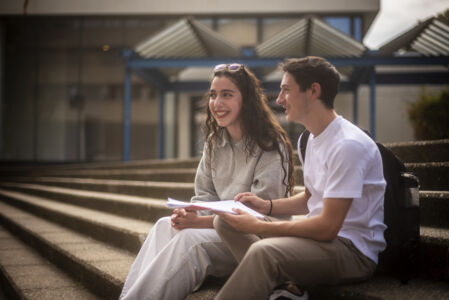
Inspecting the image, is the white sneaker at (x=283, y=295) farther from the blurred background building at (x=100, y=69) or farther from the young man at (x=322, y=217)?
the blurred background building at (x=100, y=69)

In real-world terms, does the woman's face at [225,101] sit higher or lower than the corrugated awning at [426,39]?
lower

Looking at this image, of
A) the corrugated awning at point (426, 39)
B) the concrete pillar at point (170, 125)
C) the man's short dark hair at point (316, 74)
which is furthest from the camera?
the concrete pillar at point (170, 125)

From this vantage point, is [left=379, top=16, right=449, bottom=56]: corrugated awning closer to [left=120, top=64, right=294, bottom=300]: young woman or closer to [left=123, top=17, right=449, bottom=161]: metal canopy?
[left=123, top=17, right=449, bottom=161]: metal canopy

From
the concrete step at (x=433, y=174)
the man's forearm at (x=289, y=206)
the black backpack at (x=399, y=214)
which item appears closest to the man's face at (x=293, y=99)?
the black backpack at (x=399, y=214)

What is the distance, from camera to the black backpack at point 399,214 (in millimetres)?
1976

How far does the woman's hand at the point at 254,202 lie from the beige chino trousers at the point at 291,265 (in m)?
0.49

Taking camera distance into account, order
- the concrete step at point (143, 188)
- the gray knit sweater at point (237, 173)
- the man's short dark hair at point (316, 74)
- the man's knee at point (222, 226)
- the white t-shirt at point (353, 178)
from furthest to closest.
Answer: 1. the concrete step at point (143, 188)
2. the gray knit sweater at point (237, 173)
3. the man's knee at point (222, 226)
4. the man's short dark hair at point (316, 74)
5. the white t-shirt at point (353, 178)

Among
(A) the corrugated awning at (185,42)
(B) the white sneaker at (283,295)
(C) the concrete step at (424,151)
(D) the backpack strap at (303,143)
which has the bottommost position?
(B) the white sneaker at (283,295)

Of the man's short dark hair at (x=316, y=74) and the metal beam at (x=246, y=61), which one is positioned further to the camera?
the metal beam at (x=246, y=61)

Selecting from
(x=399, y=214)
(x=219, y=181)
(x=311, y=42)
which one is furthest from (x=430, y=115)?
(x=399, y=214)

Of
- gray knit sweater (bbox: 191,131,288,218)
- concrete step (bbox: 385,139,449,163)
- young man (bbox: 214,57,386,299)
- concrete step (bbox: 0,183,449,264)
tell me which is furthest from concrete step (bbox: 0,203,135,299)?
concrete step (bbox: 385,139,449,163)

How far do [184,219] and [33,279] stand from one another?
6.18 ft

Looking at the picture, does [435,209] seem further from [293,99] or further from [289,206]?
[293,99]

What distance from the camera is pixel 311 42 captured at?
32.9ft
